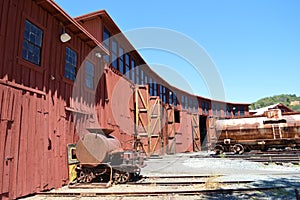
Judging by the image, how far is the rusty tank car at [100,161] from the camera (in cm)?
900

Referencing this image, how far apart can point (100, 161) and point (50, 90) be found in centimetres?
329

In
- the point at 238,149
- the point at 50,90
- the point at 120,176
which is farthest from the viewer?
the point at 238,149

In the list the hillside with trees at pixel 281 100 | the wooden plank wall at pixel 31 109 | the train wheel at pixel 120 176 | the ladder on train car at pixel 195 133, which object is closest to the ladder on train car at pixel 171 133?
the ladder on train car at pixel 195 133

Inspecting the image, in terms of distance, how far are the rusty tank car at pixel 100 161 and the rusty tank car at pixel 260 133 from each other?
13.2 meters

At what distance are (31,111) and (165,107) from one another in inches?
690

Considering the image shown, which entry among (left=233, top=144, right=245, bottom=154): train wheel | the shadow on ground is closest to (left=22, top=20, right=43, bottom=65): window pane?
the shadow on ground

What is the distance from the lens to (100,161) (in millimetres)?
8938

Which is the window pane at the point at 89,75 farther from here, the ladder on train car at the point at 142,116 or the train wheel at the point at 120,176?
the ladder on train car at the point at 142,116

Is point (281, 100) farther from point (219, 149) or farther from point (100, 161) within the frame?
point (100, 161)

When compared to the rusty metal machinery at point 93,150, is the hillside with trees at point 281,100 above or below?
above

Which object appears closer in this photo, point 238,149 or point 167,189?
point 167,189

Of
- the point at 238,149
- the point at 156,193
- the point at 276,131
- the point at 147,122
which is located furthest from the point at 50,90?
the point at 276,131

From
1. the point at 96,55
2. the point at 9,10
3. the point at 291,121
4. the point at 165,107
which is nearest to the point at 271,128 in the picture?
the point at 291,121

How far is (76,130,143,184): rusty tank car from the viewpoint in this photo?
9000 mm
